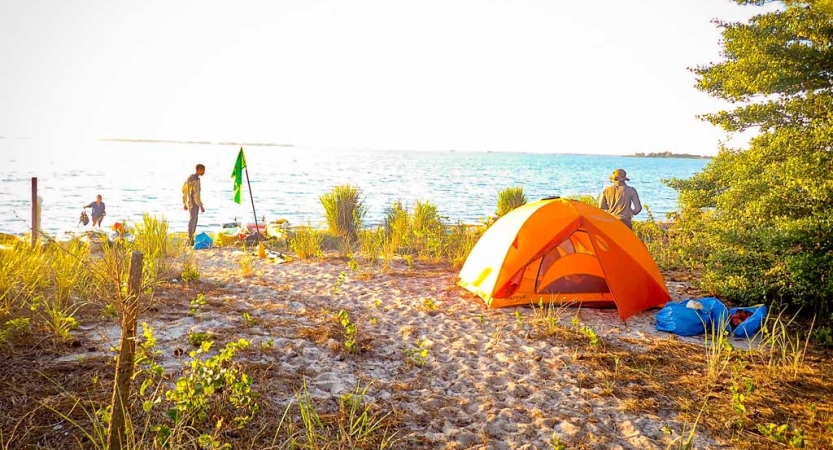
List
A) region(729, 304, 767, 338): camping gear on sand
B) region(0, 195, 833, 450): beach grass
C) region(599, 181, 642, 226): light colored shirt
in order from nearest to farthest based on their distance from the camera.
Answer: region(0, 195, 833, 450): beach grass < region(729, 304, 767, 338): camping gear on sand < region(599, 181, 642, 226): light colored shirt

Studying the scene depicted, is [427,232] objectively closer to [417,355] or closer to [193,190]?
[193,190]

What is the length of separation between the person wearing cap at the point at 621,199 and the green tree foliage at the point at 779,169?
2.32 meters

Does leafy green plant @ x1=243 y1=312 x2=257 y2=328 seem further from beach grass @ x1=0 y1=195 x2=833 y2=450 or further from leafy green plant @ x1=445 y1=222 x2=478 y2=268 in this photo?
leafy green plant @ x1=445 y1=222 x2=478 y2=268

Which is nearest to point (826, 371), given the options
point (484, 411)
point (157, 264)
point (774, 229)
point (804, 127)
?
point (774, 229)

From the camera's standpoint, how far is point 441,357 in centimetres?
505

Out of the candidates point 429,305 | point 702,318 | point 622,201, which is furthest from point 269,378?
point 622,201

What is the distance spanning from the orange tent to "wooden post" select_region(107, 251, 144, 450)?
189 inches

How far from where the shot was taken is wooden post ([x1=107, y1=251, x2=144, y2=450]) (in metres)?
2.60

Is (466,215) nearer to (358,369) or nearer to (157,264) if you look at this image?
(157,264)

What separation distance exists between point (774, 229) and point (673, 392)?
279cm

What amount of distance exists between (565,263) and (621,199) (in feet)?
9.62

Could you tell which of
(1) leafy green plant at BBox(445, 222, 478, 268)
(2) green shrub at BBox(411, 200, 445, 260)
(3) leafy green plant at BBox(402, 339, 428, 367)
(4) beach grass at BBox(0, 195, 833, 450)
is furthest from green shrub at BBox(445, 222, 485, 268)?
(3) leafy green plant at BBox(402, 339, 428, 367)

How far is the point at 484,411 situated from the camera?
3.97 meters

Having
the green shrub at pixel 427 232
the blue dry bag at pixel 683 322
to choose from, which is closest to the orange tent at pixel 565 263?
the blue dry bag at pixel 683 322
